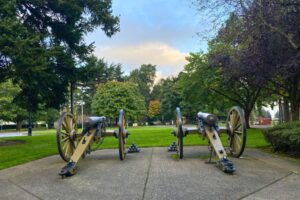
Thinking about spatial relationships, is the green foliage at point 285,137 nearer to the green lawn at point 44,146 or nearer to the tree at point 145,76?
the green lawn at point 44,146

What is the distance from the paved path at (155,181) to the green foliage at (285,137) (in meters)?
0.77

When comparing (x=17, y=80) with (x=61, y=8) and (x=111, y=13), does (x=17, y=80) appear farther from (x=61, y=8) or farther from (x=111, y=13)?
(x=111, y=13)

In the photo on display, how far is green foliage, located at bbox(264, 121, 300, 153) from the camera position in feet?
34.5

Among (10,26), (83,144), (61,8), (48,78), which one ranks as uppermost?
(61,8)

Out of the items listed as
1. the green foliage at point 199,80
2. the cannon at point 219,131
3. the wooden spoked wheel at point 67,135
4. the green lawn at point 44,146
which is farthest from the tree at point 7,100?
the cannon at point 219,131

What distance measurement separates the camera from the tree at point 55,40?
16312mm

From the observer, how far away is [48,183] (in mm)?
7512

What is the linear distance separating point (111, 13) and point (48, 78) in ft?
18.5

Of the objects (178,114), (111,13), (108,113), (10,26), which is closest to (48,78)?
(10,26)

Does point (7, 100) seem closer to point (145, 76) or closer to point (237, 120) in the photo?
point (237, 120)

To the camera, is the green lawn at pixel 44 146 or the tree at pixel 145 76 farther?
the tree at pixel 145 76

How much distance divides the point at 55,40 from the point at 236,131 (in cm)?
1201

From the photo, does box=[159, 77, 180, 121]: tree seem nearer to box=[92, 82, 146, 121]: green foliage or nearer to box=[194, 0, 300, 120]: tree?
box=[92, 82, 146, 121]: green foliage

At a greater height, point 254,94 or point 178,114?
point 254,94
